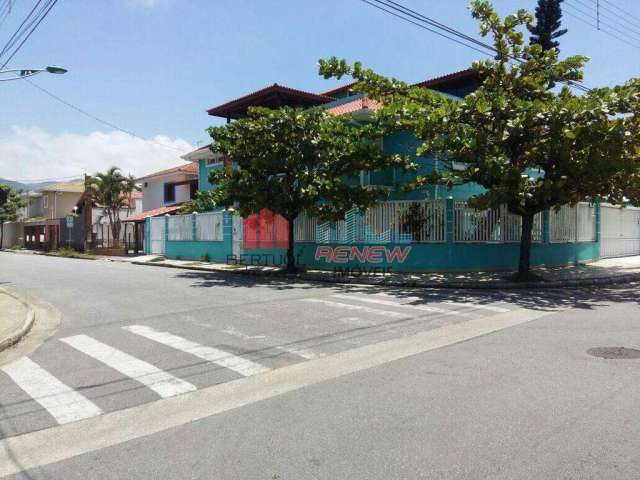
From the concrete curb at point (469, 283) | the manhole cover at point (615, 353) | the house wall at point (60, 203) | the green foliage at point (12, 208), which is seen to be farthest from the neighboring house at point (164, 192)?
the manhole cover at point (615, 353)

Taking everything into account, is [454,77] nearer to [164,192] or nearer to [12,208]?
[164,192]

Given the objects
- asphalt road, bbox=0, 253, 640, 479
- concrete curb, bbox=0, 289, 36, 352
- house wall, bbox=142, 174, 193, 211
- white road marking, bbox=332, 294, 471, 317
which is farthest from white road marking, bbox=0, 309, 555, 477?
house wall, bbox=142, 174, 193, 211

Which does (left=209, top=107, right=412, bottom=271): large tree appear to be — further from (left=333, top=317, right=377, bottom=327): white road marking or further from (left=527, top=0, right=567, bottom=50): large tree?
(left=527, top=0, right=567, bottom=50): large tree

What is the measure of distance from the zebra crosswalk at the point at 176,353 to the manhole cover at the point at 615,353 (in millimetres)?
2799

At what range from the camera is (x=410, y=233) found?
64.8 ft

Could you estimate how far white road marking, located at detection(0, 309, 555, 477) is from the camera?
439 cm

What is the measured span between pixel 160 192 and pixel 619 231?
3287 cm

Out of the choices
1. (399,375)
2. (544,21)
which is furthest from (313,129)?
(544,21)

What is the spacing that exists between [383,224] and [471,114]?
6.01 metres

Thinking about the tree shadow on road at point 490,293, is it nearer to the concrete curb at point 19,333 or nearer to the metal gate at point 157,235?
the concrete curb at point 19,333

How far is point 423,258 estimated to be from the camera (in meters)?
19.5

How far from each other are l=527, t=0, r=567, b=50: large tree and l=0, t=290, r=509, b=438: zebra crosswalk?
25.8 m

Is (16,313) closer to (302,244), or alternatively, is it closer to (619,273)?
(302,244)

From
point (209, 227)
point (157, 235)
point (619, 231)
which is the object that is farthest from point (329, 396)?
point (157, 235)
